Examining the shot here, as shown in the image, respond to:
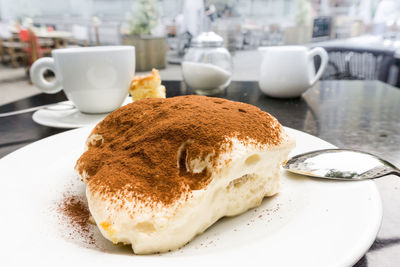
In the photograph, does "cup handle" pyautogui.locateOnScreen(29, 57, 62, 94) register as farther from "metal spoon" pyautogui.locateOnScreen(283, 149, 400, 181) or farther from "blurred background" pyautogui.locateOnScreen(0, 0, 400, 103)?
"blurred background" pyautogui.locateOnScreen(0, 0, 400, 103)

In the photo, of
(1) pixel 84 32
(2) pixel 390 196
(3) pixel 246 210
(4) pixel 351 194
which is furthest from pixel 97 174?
(1) pixel 84 32

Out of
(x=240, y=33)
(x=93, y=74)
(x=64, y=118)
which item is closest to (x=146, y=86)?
(x=93, y=74)

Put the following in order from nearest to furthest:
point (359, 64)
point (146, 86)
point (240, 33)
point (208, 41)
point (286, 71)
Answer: point (146, 86) < point (286, 71) < point (208, 41) < point (359, 64) < point (240, 33)

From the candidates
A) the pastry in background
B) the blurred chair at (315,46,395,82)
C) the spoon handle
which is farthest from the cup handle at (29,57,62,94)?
the blurred chair at (315,46,395,82)

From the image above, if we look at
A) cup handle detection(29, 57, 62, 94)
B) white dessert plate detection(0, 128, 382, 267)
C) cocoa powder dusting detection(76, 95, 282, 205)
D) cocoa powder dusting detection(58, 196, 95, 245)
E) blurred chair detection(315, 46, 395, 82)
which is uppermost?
cup handle detection(29, 57, 62, 94)

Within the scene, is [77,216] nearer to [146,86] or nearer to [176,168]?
[176,168]

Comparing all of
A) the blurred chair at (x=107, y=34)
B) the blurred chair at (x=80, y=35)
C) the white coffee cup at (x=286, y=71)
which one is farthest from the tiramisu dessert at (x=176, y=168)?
the blurred chair at (x=80, y=35)
